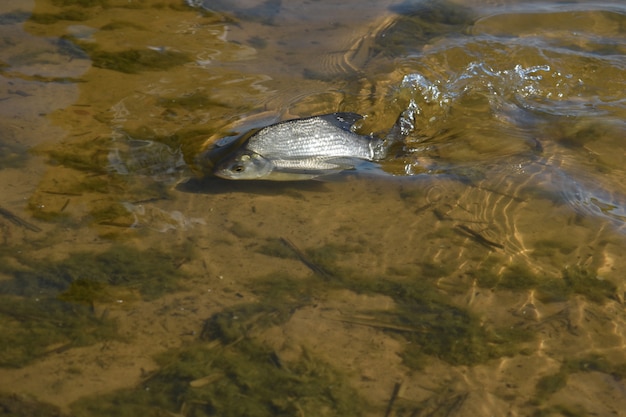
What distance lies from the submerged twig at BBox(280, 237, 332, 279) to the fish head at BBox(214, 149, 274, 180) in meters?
0.80

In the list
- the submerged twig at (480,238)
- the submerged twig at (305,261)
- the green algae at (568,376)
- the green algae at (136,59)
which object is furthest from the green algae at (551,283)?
the green algae at (136,59)

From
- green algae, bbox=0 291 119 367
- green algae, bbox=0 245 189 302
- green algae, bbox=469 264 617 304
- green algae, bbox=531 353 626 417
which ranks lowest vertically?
green algae, bbox=0 291 119 367

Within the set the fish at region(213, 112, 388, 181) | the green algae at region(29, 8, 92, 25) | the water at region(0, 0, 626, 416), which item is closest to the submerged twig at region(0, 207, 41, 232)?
the water at region(0, 0, 626, 416)

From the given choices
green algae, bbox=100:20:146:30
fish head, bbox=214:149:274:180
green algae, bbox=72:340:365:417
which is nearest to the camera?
green algae, bbox=72:340:365:417

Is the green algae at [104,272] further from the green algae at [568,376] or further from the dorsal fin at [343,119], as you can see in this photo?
the green algae at [568,376]

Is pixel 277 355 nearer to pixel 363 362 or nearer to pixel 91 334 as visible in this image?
pixel 363 362

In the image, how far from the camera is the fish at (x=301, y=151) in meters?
5.98

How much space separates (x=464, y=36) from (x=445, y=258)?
3844 millimetres

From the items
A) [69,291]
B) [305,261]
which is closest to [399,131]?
[305,261]

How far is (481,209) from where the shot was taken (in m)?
5.79

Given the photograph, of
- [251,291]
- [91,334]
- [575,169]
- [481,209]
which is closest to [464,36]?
[575,169]

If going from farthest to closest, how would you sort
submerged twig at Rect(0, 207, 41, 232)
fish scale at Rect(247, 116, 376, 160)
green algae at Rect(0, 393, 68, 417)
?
fish scale at Rect(247, 116, 376, 160) < submerged twig at Rect(0, 207, 41, 232) < green algae at Rect(0, 393, 68, 417)

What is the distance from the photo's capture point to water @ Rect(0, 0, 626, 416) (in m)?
4.30

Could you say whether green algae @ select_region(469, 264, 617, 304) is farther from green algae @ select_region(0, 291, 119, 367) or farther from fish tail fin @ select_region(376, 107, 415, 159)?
green algae @ select_region(0, 291, 119, 367)
